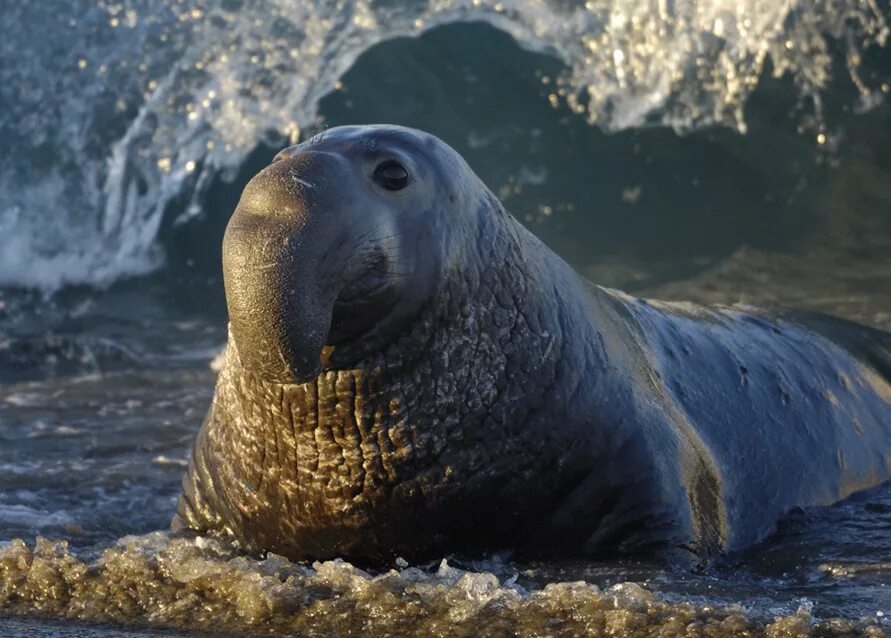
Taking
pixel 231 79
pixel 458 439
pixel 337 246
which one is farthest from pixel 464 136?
pixel 337 246

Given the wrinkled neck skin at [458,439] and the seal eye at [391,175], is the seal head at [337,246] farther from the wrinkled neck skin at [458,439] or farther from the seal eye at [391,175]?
the wrinkled neck skin at [458,439]

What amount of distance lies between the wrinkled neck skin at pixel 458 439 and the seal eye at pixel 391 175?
1.10 feet

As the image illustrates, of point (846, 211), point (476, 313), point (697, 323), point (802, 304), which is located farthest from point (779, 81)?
point (476, 313)

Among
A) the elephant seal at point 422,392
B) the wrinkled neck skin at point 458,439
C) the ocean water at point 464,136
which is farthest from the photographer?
the ocean water at point 464,136

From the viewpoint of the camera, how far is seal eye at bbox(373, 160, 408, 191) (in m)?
4.88

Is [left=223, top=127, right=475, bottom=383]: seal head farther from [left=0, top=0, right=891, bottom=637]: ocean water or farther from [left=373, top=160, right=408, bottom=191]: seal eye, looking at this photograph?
[left=0, top=0, right=891, bottom=637]: ocean water

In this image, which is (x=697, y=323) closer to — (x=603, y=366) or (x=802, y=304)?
(x=603, y=366)

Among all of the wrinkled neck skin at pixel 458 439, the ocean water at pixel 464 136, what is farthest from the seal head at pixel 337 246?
the ocean water at pixel 464 136

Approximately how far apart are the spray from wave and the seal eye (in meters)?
8.96

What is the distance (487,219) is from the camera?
5301 millimetres

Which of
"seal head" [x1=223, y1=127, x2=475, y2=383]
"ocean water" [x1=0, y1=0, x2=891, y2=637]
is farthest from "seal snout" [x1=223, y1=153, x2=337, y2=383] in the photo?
"ocean water" [x1=0, y1=0, x2=891, y2=637]

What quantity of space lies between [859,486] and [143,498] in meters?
3.05

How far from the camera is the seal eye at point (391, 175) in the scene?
4.88 meters

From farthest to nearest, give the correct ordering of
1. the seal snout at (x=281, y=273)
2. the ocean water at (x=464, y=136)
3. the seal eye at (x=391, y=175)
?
the ocean water at (x=464, y=136), the seal eye at (x=391, y=175), the seal snout at (x=281, y=273)
